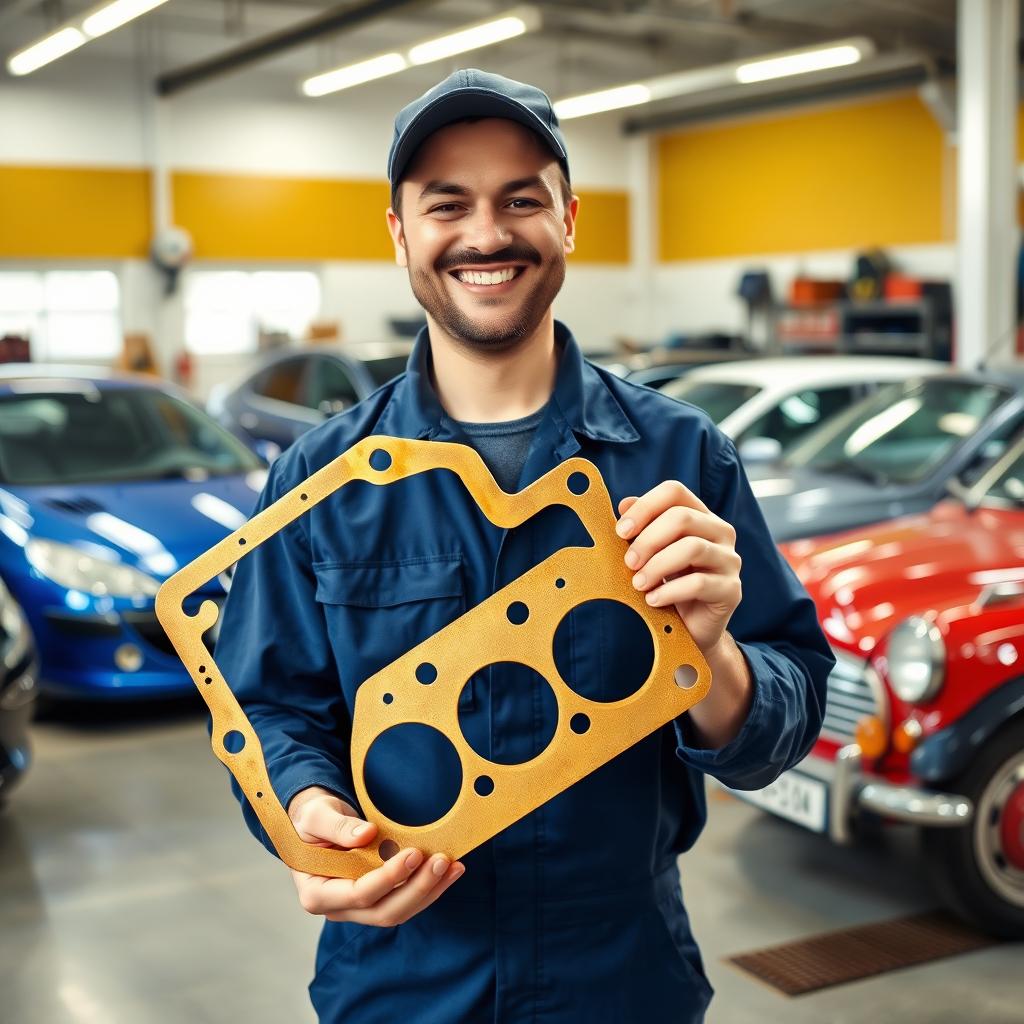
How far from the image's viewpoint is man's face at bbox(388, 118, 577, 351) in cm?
142

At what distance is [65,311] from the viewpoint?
15383mm

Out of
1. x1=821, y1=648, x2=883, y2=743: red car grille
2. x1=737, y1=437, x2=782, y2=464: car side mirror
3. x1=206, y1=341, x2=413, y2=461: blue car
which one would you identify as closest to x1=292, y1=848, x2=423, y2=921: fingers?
x1=821, y1=648, x2=883, y2=743: red car grille

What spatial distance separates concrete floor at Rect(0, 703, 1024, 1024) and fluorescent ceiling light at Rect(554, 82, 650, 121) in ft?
35.4

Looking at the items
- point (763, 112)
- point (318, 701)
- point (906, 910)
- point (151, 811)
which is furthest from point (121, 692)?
point (763, 112)

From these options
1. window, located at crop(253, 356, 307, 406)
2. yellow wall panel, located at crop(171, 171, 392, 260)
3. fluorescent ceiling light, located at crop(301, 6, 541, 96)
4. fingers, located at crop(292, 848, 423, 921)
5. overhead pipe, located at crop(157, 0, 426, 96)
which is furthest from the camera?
yellow wall panel, located at crop(171, 171, 392, 260)

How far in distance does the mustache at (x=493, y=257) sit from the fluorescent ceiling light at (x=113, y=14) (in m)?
9.78

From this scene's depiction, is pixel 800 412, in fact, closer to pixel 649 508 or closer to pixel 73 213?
pixel 649 508

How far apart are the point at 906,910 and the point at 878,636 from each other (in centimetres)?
79

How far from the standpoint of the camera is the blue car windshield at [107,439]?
18.5 feet

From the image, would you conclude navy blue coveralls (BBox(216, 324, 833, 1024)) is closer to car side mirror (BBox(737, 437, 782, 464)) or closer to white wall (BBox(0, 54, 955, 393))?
car side mirror (BBox(737, 437, 782, 464))

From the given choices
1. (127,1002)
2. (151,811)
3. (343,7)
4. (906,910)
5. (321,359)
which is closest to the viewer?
(127,1002)

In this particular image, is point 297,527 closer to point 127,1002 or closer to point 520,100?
point 520,100

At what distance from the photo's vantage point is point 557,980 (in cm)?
140

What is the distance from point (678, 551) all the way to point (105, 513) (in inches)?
174
